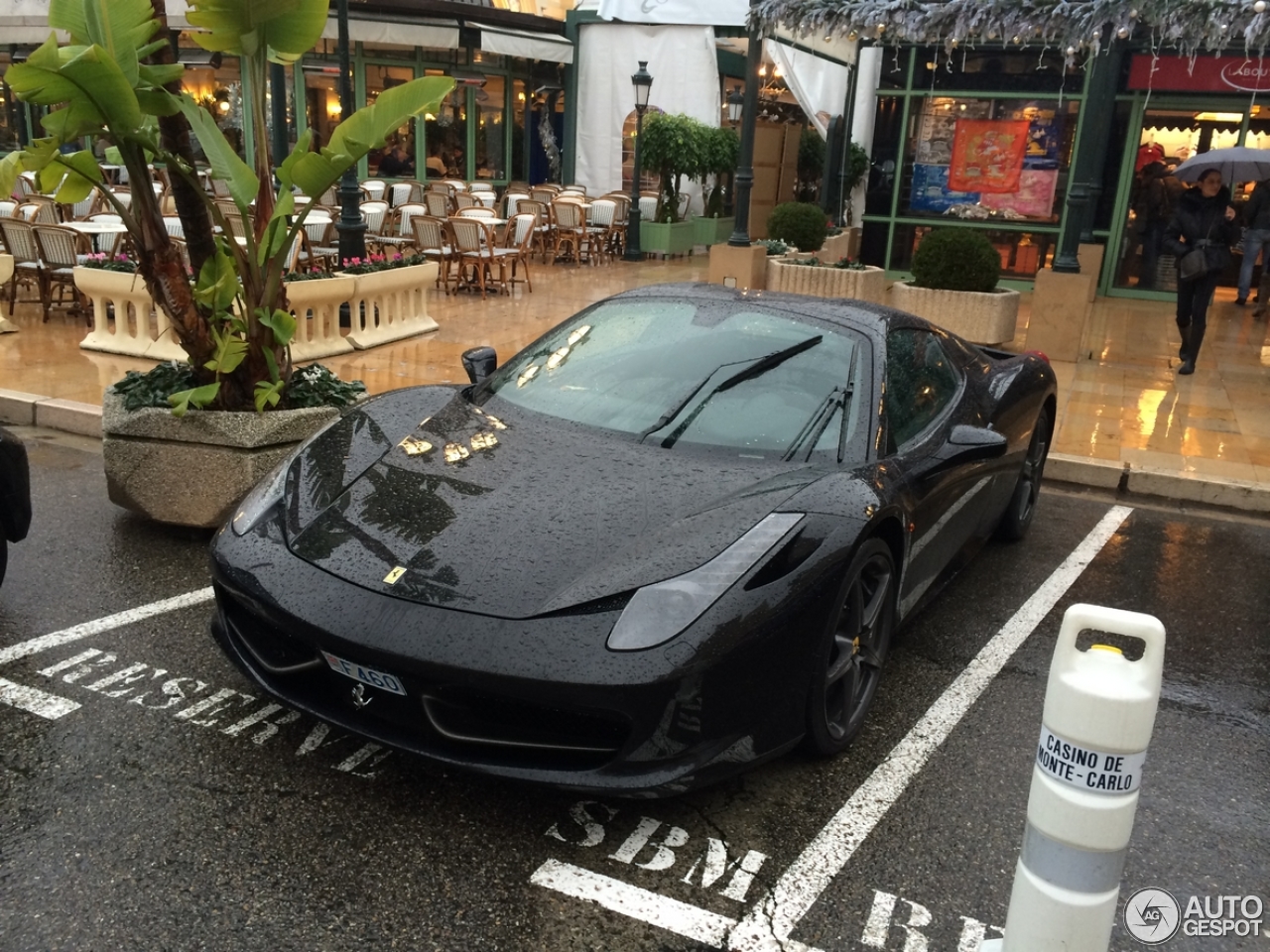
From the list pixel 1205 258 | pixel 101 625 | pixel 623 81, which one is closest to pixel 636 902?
pixel 101 625

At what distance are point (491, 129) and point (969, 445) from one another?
20.4 meters

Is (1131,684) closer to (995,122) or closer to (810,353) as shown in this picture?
(810,353)

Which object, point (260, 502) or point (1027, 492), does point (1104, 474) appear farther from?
point (260, 502)

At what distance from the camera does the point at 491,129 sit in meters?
22.9

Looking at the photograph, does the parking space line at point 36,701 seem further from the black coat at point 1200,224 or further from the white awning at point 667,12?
the white awning at point 667,12

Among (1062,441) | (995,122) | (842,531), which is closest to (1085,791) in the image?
(842,531)

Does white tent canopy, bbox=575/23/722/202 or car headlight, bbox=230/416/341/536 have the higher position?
white tent canopy, bbox=575/23/722/202

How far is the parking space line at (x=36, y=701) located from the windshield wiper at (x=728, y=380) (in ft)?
6.98

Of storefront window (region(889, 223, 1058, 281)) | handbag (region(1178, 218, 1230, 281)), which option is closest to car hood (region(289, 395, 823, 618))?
handbag (region(1178, 218, 1230, 281))

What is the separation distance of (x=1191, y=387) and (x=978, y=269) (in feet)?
7.17

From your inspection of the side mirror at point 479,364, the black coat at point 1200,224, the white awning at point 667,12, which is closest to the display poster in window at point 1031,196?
the white awning at point 667,12

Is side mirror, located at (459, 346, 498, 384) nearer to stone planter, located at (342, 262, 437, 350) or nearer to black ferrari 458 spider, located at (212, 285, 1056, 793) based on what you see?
→ black ferrari 458 spider, located at (212, 285, 1056, 793)

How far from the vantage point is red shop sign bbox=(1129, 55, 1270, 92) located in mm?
14320

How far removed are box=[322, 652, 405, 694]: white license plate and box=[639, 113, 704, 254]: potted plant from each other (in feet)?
54.5
